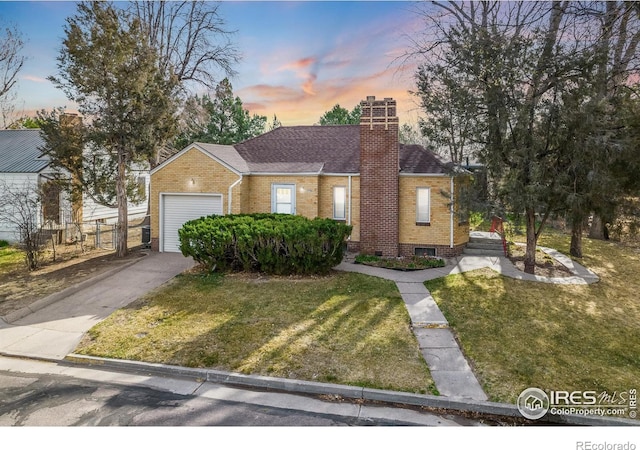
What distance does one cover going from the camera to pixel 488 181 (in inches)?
496

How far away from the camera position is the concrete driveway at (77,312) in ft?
25.7

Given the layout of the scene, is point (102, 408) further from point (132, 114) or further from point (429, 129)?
point (429, 129)

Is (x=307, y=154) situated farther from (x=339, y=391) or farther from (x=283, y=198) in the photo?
(x=339, y=391)

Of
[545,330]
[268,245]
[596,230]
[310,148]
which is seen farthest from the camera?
[596,230]

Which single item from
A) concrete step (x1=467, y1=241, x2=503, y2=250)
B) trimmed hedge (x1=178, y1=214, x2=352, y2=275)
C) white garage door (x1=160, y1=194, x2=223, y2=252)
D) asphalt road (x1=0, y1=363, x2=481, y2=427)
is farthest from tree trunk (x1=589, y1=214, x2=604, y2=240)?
asphalt road (x1=0, y1=363, x2=481, y2=427)

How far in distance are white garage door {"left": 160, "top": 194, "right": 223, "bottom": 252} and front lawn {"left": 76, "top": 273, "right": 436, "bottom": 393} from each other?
4.60 metres

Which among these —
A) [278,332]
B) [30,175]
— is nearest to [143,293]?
[278,332]

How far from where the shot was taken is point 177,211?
15.8m

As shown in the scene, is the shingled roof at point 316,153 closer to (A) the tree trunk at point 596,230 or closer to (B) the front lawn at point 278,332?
(B) the front lawn at point 278,332

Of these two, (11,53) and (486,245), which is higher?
(11,53)

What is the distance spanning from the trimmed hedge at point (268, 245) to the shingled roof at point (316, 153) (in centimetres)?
423

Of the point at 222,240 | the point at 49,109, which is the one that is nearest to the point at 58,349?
the point at 222,240

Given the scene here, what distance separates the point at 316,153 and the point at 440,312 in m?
9.96

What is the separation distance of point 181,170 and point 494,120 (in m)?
11.4
